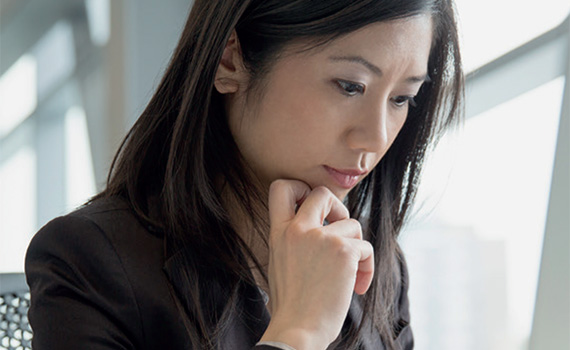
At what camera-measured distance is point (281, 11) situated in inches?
48.6

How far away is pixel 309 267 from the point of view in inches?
46.4

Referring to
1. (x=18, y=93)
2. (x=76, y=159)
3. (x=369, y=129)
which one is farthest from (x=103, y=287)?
(x=76, y=159)

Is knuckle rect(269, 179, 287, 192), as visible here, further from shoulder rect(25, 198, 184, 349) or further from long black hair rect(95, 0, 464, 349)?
shoulder rect(25, 198, 184, 349)

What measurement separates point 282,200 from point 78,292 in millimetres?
346

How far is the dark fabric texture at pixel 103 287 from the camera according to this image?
3.69 ft

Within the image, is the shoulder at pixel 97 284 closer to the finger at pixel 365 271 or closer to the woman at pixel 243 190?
the woman at pixel 243 190

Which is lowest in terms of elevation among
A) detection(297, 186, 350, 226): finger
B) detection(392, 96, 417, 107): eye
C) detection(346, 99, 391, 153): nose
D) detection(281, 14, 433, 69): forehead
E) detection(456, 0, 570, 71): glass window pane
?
detection(297, 186, 350, 226): finger

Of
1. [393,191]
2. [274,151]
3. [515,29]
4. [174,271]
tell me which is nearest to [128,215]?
[174,271]

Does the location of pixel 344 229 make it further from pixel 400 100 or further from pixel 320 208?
pixel 400 100

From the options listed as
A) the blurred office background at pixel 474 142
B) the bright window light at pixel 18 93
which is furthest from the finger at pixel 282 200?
the bright window light at pixel 18 93

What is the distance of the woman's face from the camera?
1.21 metres

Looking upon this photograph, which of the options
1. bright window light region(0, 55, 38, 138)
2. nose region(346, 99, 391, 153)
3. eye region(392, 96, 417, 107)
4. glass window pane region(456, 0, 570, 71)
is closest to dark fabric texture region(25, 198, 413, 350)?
nose region(346, 99, 391, 153)

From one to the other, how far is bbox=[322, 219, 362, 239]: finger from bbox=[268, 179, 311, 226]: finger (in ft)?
0.24

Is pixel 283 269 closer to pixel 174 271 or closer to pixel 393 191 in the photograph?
pixel 174 271
